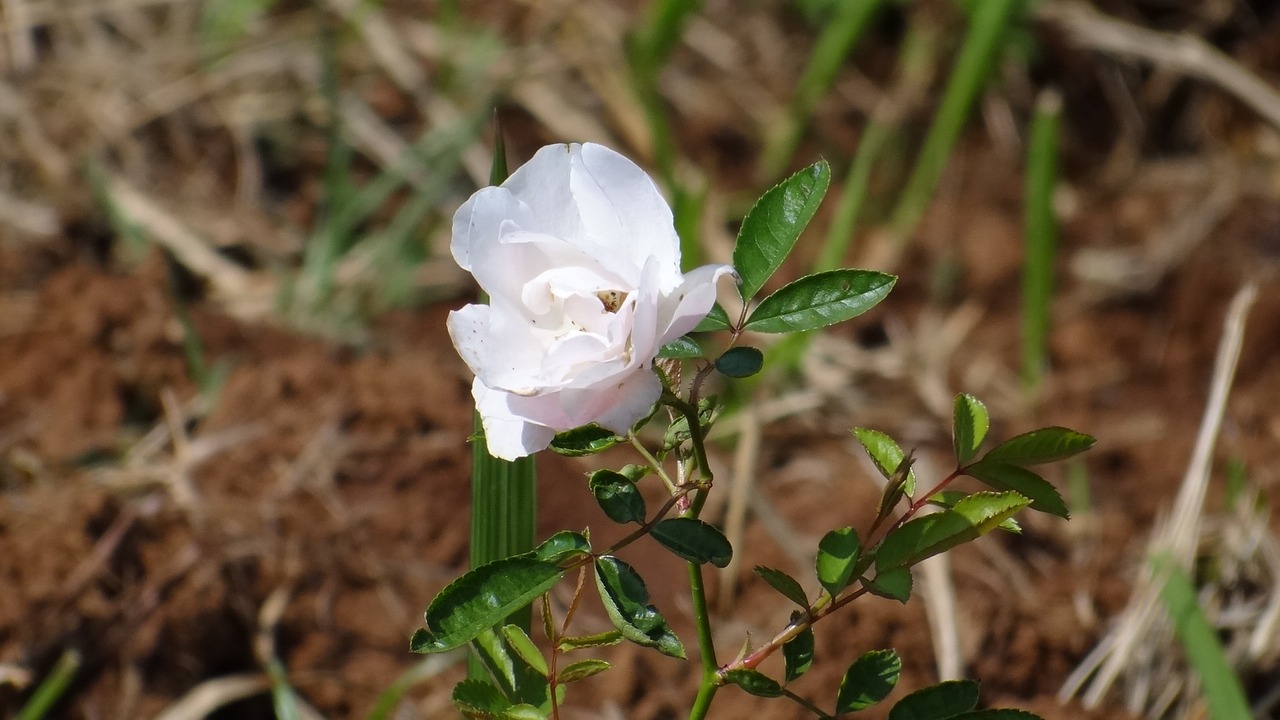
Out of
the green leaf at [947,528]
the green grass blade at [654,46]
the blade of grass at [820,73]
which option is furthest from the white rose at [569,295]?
the blade of grass at [820,73]

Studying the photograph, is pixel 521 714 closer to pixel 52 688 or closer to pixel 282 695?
pixel 282 695

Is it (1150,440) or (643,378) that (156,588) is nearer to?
(643,378)

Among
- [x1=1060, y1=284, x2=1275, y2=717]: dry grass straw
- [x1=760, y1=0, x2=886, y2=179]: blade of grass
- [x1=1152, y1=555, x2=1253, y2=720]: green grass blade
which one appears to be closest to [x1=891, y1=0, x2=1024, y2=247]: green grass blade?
[x1=760, y1=0, x2=886, y2=179]: blade of grass

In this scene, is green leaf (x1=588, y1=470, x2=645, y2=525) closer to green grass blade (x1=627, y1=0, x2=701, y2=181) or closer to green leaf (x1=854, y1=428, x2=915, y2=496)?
green leaf (x1=854, y1=428, x2=915, y2=496)

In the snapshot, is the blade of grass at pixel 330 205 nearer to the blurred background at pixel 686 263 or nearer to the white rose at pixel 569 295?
the blurred background at pixel 686 263

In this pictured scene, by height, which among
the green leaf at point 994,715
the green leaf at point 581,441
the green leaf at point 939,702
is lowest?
the green leaf at point 994,715
